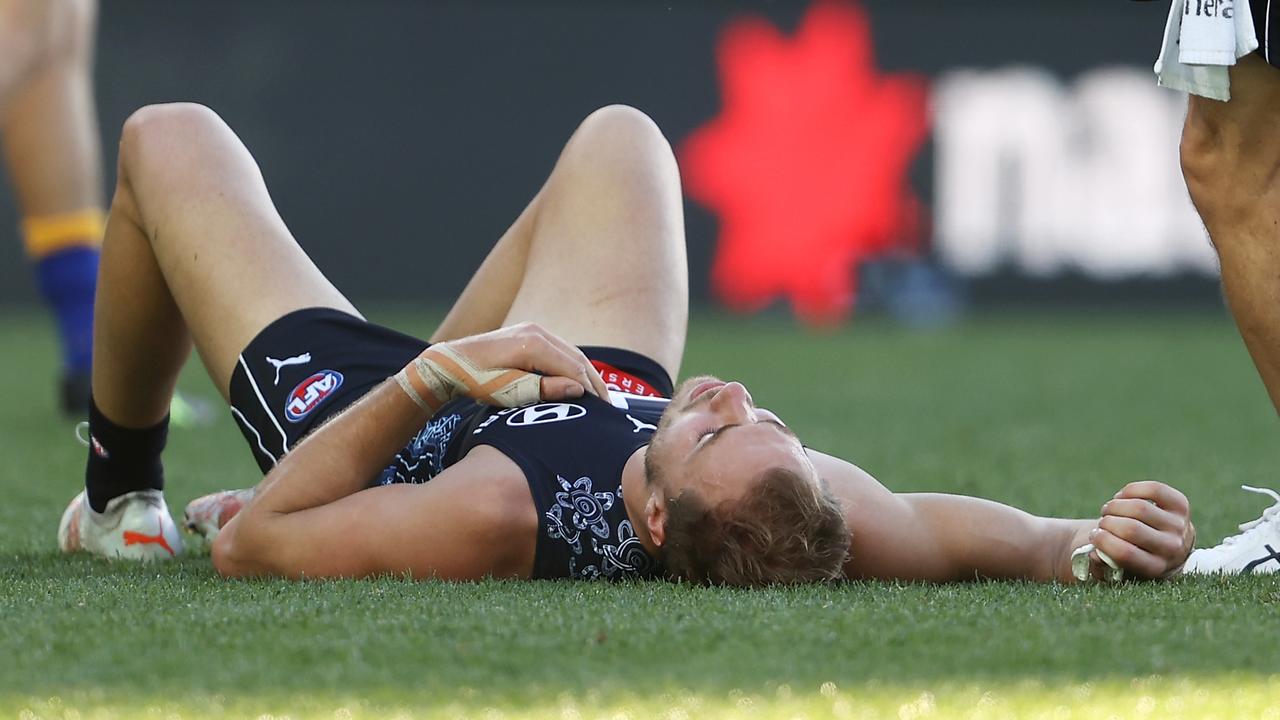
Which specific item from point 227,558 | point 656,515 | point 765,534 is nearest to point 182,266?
point 227,558

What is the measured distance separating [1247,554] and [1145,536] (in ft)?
1.19

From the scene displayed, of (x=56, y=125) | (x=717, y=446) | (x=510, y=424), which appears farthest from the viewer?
(x=56, y=125)

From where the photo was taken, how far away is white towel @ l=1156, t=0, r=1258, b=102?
2498 mm

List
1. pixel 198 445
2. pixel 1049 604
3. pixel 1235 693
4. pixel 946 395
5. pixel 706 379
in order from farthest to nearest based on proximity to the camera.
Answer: pixel 946 395, pixel 198 445, pixel 706 379, pixel 1049 604, pixel 1235 693

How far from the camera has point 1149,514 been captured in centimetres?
231

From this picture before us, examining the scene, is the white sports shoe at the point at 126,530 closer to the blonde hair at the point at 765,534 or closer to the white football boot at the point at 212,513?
the white football boot at the point at 212,513

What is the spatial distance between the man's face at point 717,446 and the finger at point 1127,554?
1.30 ft

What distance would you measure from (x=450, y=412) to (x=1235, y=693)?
4.25 ft

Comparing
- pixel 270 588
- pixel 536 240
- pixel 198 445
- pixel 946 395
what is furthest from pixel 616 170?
pixel 946 395

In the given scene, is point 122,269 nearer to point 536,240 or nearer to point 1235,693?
point 536,240

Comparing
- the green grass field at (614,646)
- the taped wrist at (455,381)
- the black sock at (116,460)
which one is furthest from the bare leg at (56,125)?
the taped wrist at (455,381)

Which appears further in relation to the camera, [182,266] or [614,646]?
[182,266]

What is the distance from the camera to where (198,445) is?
16.0 feet

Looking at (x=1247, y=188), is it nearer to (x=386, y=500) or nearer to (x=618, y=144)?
(x=618, y=144)
